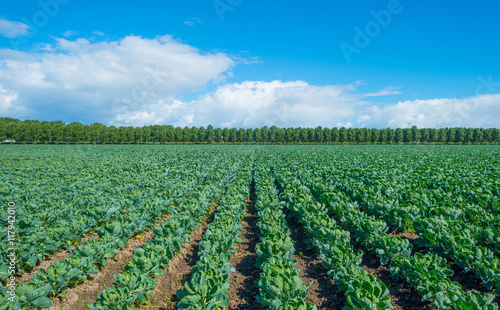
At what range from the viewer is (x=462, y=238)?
18.5 feet

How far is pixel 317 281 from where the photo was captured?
18.4 feet

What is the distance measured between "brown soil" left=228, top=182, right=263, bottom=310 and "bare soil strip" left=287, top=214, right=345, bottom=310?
3.70ft

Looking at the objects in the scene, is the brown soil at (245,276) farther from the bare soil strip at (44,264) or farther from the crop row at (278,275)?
the bare soil strip at (44,264)

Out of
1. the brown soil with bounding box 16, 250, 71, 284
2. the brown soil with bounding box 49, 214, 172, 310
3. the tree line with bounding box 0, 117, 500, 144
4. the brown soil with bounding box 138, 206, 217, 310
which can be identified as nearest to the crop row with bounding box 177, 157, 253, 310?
the brown soil with bounding box 138, 206, 217, 310

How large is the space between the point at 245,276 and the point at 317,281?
5.51ft

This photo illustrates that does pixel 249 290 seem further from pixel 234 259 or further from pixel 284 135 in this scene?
pixel 284 135

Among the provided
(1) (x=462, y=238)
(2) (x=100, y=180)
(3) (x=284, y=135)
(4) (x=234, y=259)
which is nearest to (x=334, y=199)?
(1) (x=462, y=238)

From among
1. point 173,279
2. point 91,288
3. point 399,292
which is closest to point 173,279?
point 173,279

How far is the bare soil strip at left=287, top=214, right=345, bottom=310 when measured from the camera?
191 inches

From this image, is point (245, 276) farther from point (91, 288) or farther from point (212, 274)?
point (91, 288)

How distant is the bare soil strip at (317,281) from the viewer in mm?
4851

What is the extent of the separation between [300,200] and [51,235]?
301 inches

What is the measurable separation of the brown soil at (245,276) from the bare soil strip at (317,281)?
1127mm

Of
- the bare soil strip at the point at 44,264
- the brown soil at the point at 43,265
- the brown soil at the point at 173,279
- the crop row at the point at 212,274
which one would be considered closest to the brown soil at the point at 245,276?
the crop row at the point at 212,274
